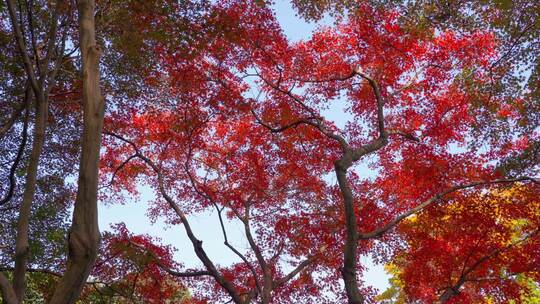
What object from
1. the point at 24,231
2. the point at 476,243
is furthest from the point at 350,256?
the point at 476,243

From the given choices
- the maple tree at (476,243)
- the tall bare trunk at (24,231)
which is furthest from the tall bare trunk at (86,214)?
the maple tree at (476,243)

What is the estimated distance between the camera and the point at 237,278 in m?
17.2

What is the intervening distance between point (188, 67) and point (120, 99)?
208 centimetres

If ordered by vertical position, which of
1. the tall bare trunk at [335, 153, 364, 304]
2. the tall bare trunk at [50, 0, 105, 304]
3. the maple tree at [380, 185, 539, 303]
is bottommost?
the tall bare trunk at [50, 0, 105, 304]

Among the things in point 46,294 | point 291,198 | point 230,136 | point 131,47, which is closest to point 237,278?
point 291,198

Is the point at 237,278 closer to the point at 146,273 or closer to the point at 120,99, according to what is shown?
the point at 146,273

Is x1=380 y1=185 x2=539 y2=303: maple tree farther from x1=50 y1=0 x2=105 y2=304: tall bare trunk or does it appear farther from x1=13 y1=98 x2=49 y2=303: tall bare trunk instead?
x1=50 y1=0 x2=105 y2=304: tall bare trunk

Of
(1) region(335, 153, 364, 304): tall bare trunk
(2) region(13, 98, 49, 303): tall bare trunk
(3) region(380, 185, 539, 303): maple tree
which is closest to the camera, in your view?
(2) region(13, 98, 49, 303): tall bare trunk

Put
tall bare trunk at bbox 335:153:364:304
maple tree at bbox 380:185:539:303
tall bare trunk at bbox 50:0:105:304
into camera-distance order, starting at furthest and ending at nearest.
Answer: maple tree at bbox 380:185:539:303, tall bare trunk at bbox 335:153:364:304, tall bare trunk at bbox 50:0:105:304

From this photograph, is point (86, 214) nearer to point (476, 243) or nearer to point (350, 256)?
point (350, 256)

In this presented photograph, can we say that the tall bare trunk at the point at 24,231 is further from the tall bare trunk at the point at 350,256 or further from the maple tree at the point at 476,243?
the maple tree at the point at 476,243

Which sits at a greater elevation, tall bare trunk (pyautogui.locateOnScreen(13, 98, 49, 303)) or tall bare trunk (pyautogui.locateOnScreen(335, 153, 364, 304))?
tall bare trunk (pyautogui.locateOnScreen(335, 153, 364, 304))

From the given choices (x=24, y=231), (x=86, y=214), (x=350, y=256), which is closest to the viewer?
(x=86, y=214)

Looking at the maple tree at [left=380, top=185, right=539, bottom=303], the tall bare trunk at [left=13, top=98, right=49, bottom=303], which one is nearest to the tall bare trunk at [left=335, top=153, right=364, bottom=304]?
the maple tree at [left=380, top=185, right=539, bottom=303]
